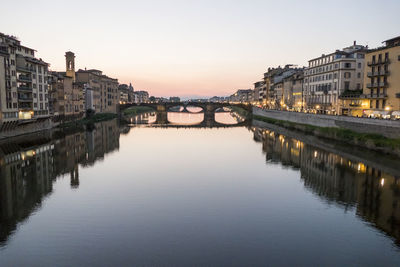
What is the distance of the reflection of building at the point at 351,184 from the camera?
19359mm

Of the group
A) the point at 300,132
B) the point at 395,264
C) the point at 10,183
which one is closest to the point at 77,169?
the point at 10,183

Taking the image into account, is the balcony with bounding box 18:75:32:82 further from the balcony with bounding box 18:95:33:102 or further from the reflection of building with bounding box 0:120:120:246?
the reflection of building with bounding box 0:120:120:246

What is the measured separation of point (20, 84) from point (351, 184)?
51.0 meters

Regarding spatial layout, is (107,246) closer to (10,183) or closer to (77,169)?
(10,183)

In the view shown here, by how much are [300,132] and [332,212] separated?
4252cm

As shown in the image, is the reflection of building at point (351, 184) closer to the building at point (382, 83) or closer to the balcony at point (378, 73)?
the building at point (382, 83)

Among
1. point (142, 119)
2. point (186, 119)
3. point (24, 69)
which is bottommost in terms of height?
point (186, 119)

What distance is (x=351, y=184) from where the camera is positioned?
26141 millimetres

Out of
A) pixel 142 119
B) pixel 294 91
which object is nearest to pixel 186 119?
pixel 142 119

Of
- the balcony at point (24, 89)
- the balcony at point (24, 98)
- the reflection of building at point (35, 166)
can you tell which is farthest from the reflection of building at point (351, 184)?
the balcony at point (24, 89)

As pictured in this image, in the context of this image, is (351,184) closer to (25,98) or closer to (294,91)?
(25,98)

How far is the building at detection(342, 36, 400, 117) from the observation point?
161 feet

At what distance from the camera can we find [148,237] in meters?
15.9

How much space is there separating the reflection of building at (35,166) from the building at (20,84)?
17.3ft
